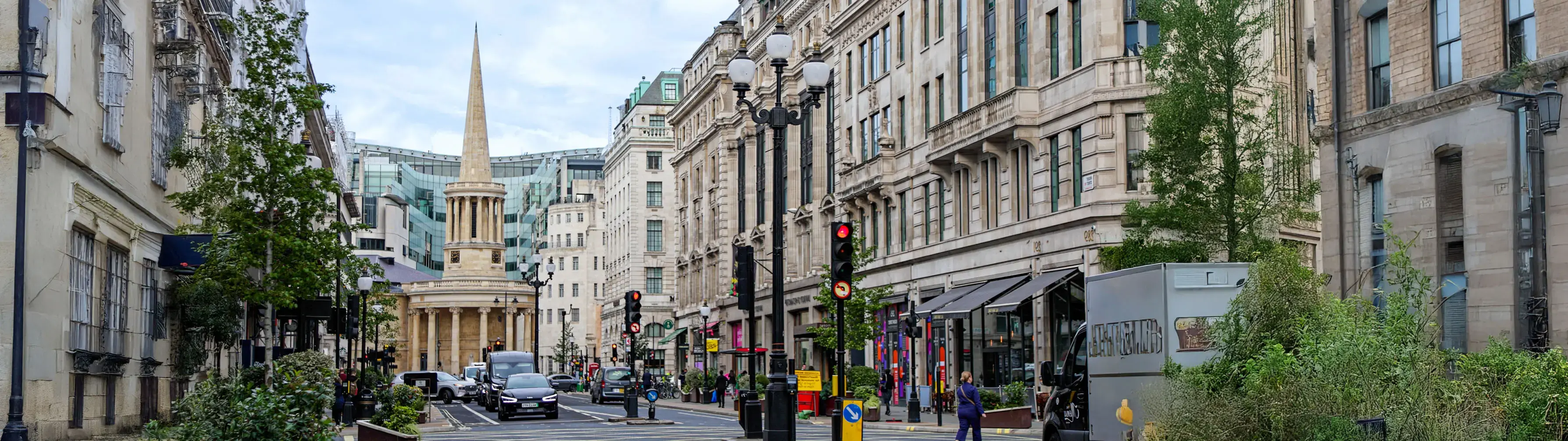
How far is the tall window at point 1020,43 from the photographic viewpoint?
42.9 metres

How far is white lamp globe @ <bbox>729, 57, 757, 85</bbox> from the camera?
24.2 m

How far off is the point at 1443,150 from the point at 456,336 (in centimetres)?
14093

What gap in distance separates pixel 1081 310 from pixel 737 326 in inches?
1590

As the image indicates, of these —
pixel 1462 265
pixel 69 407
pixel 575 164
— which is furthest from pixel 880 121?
pixel 575 164

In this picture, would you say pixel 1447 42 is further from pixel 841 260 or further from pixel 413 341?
pixel 413 341

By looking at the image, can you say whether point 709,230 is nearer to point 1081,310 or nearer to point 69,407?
point 1081,310

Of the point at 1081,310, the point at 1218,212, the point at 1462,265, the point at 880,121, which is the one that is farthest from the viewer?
the point at 880,121

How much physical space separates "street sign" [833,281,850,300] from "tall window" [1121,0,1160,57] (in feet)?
58.6

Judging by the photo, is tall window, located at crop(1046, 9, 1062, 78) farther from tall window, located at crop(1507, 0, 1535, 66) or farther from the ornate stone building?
the ornate stone building

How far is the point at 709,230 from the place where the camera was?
84.1 meters

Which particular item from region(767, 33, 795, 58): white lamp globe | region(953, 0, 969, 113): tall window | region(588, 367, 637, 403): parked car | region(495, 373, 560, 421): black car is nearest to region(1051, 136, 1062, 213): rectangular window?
region(953, 0, 969, 113): tall window

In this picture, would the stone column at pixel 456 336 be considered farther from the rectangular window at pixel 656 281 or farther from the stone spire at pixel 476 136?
the rectangular window at pixel 656 281

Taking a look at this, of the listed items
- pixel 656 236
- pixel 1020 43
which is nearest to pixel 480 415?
pixel 1020 43

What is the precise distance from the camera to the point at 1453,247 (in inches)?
1052
